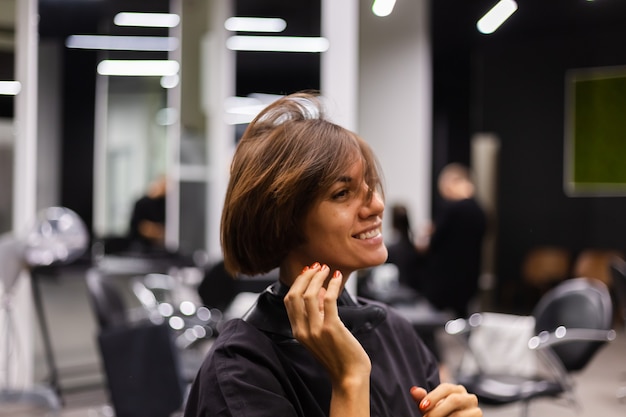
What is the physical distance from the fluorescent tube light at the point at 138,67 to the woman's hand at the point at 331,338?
475 cm

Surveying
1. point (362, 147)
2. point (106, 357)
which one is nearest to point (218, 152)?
point (106, 357)

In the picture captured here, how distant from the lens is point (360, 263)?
3.78ft

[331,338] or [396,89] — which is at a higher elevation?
[396,89]

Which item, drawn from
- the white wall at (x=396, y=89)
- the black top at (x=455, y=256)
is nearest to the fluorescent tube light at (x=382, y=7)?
the white wall at (x=396, y=89)

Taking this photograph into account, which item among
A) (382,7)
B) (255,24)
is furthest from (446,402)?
(255,24)

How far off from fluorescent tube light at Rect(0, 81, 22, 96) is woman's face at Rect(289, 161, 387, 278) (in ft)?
13.4

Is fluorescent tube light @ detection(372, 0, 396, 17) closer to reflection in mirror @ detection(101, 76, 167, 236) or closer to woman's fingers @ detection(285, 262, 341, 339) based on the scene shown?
reflection in mirror @ detection(101, 76, 167, 236)

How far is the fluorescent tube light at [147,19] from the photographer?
5.36 metres

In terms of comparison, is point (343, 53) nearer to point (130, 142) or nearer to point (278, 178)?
point (278, 178)

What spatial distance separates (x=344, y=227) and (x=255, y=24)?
451 cm

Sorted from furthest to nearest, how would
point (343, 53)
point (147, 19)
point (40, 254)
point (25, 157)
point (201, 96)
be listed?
point (201, 96) → point (147, 19) → point (25, 157) → point (40, 254) → point (343, 53)

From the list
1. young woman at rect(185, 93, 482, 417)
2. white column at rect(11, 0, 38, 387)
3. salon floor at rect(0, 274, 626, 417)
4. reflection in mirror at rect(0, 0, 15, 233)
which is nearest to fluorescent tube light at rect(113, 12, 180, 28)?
white column at rect(11, 0, 38, 387)

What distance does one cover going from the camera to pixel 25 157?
16.3 ft

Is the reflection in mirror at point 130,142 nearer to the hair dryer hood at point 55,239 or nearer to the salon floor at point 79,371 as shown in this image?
the salon floor at point 79,371
